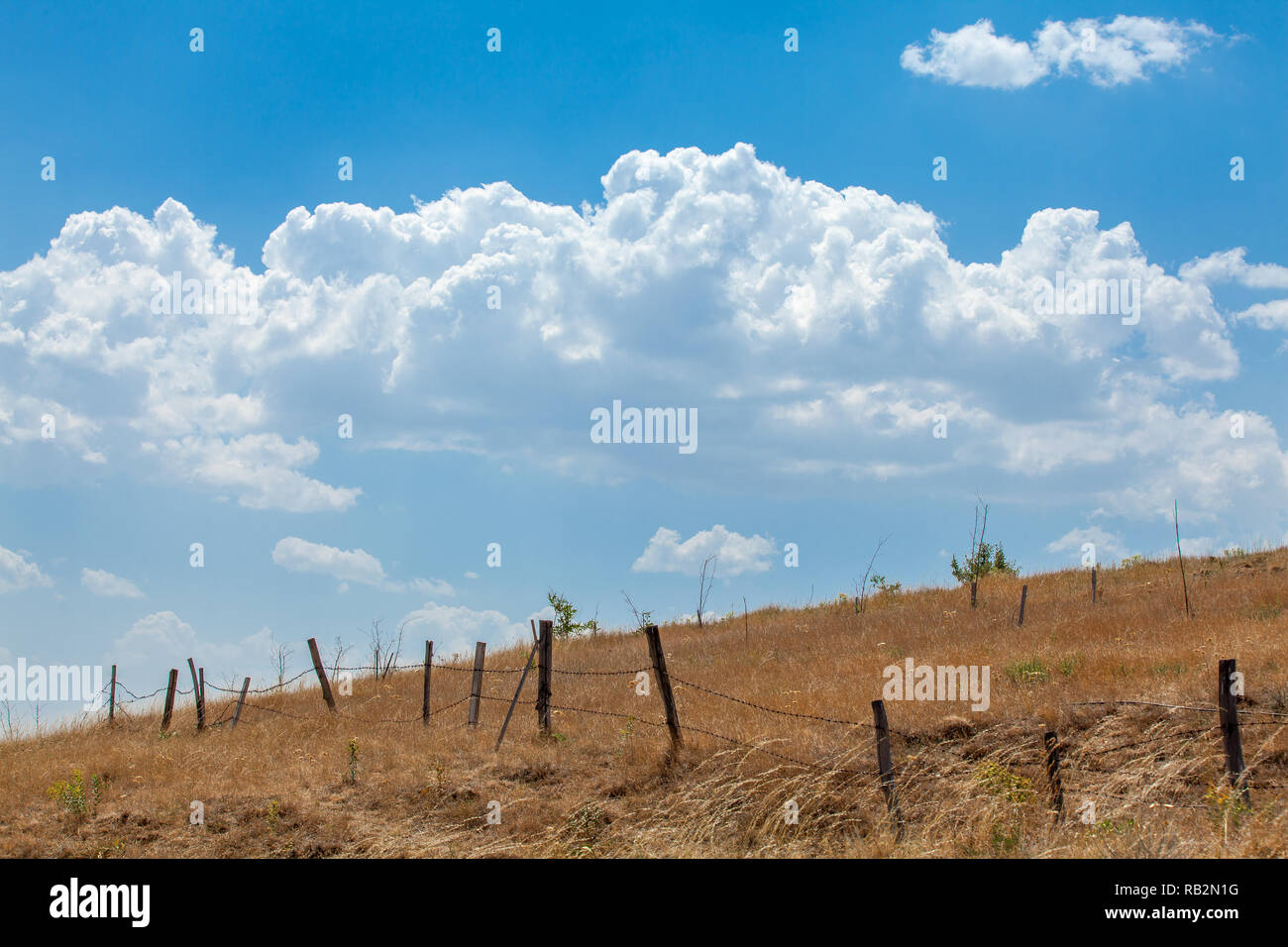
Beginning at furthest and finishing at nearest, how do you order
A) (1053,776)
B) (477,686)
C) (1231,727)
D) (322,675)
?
(322,675), (477,686), (1053,776), (1231,727)

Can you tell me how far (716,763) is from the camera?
42.0 feet

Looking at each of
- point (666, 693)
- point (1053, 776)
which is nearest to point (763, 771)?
point (666, 693)

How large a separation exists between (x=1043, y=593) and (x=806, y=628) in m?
7.52

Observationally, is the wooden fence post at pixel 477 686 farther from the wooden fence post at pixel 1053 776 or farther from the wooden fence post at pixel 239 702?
the wooden fence post at pixel 1053 776

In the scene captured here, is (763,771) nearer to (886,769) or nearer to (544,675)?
(886,769)

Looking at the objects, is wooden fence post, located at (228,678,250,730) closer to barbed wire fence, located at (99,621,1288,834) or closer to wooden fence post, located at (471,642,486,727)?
wooden fence post, located at (471,642,486,727)

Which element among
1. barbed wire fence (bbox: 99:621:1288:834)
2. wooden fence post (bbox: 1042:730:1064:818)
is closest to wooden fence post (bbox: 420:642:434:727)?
barbed wire fence (bbox: 99:621:1288:834)

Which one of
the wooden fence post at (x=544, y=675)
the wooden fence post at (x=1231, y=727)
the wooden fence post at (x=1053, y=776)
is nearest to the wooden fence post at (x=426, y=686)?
the wooden fence post at (x=544, y=675)

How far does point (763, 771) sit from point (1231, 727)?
555cm

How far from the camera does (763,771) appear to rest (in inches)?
484

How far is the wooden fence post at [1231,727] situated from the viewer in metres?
9.12

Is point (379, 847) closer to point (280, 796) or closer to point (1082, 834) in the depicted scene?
point (280, 796)

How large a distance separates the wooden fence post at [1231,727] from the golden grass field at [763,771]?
0.81 feet
